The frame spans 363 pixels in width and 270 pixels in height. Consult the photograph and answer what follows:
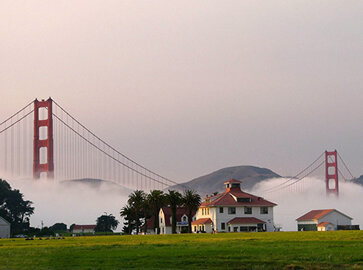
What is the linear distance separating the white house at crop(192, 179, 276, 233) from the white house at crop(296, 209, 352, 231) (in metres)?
8.94

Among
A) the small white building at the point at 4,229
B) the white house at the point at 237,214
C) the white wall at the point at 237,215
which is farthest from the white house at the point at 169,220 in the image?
the small white building at the point at 4,229

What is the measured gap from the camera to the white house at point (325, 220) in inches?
5664

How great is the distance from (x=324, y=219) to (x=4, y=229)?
222 ft

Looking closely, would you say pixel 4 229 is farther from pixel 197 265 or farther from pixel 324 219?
pixel 197 265

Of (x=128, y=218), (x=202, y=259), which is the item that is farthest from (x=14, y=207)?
(x=202, y=259)

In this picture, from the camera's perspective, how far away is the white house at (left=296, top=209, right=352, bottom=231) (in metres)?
144

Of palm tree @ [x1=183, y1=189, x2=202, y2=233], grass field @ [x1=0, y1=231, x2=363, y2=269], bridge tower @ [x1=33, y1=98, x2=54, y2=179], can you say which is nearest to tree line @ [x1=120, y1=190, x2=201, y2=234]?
palm tree @ [x1=183, y1=189, x2=202, y2=233]

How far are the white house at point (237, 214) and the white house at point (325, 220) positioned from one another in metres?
8.94

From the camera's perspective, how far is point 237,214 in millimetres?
144375

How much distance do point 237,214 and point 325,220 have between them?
59.5 ft

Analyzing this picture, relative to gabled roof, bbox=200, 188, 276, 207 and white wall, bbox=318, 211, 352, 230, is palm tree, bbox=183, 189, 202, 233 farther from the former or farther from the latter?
white wall, bbox=318, 211, 352, 230

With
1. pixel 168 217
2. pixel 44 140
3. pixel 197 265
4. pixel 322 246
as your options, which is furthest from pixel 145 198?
pixel 197 265

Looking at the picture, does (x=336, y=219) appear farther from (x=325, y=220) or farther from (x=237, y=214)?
(x=237, y=214)

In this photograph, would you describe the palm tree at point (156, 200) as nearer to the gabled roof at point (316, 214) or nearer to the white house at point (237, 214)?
the white house at point (237, 214)
